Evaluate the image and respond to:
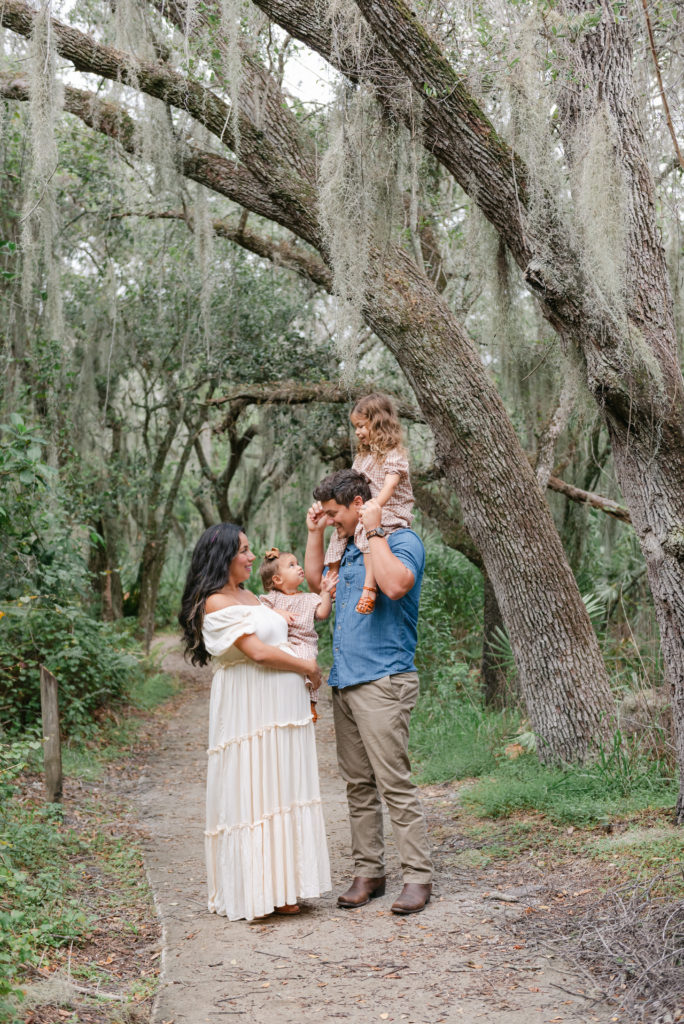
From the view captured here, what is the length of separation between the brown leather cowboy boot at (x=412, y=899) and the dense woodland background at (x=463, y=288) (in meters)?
1.27

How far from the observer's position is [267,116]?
5359mm

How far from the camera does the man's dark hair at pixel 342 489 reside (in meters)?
3.63

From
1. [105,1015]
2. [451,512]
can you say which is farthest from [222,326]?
[105,1015]

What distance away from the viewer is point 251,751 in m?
3.59

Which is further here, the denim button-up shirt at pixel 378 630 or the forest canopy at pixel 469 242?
the forest canopy at pixel 469 242

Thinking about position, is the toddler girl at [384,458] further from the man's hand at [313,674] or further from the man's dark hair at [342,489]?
the man's hand at [313,674]

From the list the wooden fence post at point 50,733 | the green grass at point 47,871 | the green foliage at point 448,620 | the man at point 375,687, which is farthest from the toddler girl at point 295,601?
the green foliage at point 448,620

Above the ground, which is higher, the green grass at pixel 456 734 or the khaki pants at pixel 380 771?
the khaki pants at pixel 380 771

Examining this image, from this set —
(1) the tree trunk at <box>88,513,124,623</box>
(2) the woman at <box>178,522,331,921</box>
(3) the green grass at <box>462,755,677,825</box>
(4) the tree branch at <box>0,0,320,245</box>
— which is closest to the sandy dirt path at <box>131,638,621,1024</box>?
(2) the woman at <box>178,522,331,921</box>

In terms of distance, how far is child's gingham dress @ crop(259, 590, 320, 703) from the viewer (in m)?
3.75

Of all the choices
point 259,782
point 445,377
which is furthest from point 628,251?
point 259,782

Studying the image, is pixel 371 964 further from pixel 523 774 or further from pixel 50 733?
pixel 50 733

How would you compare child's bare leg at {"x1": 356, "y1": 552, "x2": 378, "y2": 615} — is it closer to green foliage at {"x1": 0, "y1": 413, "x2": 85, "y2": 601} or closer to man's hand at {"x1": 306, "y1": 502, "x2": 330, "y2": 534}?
man's hand at {"x1": 306, "y1": 502, "x2": 330, "y2": 534}

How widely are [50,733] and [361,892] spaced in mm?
2245
